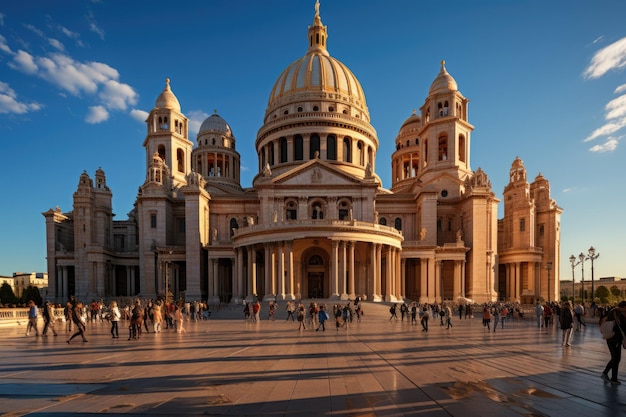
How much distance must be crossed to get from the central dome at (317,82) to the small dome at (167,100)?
55.2 feet

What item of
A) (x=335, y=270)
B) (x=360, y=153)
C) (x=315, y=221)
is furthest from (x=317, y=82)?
(x=335, y=270)

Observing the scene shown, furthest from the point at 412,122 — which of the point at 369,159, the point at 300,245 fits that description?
the point at 300,245

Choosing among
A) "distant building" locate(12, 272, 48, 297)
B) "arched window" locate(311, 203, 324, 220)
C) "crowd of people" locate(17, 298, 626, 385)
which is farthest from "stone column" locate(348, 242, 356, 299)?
"distant building" locate(12, 272, 48, 297)

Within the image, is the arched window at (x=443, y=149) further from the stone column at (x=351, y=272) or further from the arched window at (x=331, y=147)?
the stone column at (x=351, y=272)

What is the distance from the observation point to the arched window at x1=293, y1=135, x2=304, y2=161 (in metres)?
67.8

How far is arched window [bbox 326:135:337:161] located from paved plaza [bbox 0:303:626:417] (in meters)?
51.6

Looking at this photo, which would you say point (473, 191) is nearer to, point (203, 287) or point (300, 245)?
point (300, 245)

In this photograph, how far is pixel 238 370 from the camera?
37.8 feet

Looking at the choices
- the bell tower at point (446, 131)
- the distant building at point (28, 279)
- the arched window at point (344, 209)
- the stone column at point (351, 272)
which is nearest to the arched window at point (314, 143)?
the arched window at point (344, 209)

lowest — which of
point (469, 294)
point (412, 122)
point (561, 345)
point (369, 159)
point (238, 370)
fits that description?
point (469, 294)

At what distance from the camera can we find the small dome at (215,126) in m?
79.2

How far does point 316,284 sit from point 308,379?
42.9 m

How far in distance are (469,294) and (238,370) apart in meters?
51.9

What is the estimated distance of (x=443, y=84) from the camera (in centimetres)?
6297
